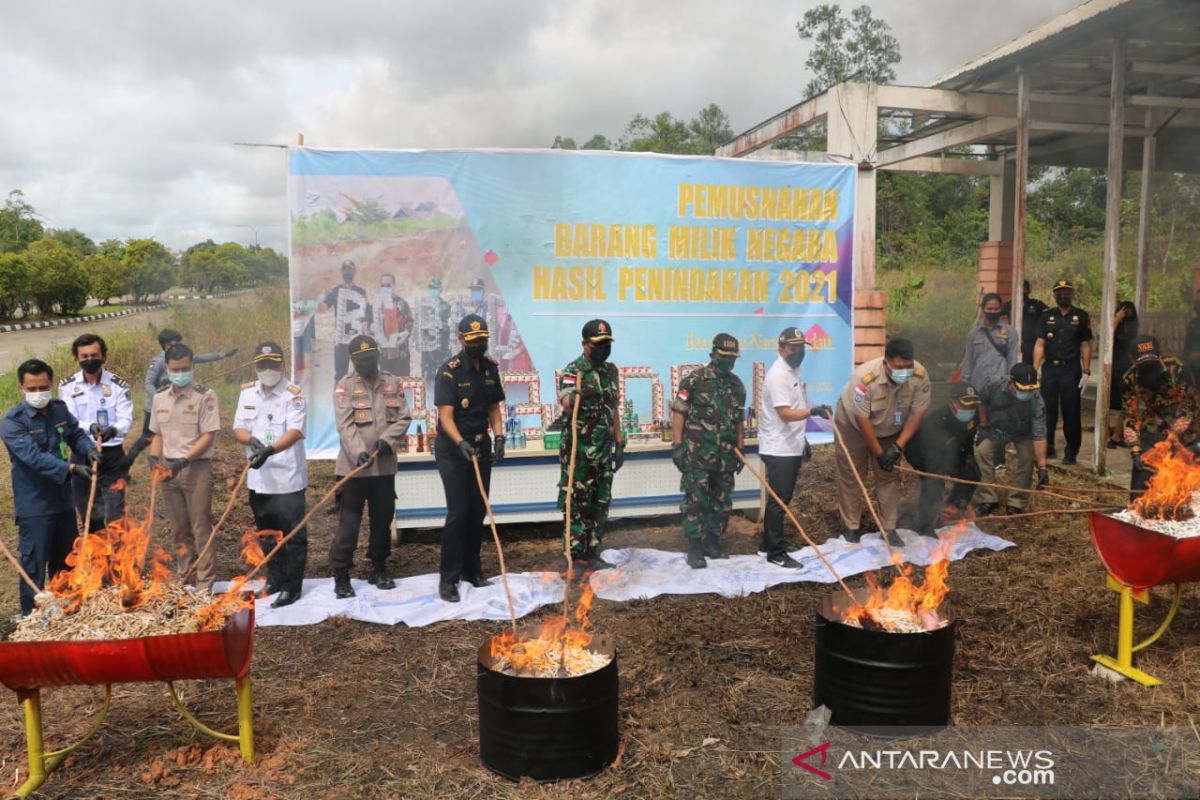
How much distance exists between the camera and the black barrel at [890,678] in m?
3.76

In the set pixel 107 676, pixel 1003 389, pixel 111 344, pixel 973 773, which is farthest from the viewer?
pixel 111 344

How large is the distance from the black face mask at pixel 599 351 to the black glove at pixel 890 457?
250cm

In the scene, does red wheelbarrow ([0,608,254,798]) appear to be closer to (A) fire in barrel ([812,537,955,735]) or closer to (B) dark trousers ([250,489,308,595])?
(B) dark trousers ([250,489,308,595])

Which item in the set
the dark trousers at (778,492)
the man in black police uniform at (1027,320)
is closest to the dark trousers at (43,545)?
the dark trousers at (778,492)

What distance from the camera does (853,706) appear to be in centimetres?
388

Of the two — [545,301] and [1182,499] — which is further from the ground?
[545,301]

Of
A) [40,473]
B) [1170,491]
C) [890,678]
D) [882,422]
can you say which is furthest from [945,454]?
[40,473]

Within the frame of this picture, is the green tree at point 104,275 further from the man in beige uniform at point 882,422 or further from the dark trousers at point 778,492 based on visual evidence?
the man in beige uniform at point 882,422

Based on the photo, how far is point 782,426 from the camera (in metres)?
6.64

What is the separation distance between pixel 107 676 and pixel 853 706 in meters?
3.25

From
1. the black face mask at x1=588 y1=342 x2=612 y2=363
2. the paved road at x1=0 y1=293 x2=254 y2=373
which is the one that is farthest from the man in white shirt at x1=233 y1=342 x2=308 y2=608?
the paved road at x1=0 y1=293 x2=254 y2=373

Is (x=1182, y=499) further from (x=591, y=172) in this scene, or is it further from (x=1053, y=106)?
(x=1053, y=106)

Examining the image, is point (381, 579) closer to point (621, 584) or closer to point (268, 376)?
point (268, 376)

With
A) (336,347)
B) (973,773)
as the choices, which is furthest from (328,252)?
(973,773)
